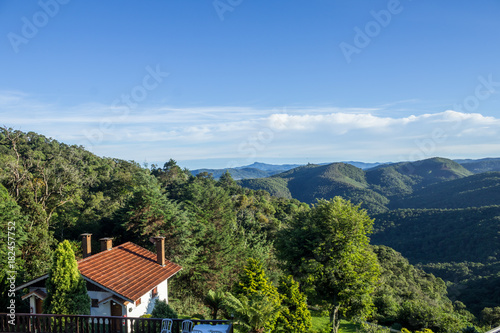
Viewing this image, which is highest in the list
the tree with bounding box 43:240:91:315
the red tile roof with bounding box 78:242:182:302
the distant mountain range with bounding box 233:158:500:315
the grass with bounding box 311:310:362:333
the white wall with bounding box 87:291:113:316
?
the tree with bounding box 43:240:91:315

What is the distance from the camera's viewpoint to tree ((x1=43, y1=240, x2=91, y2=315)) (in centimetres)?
1171

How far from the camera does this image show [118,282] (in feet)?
51.2

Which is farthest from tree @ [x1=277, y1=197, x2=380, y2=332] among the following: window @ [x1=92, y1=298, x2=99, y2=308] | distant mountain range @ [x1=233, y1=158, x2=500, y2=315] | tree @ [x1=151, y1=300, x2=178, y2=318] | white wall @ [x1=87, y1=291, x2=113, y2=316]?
distant mountain range @ [x1=233, y1=158, x2=500, y2=315]

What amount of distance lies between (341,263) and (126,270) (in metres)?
13.0

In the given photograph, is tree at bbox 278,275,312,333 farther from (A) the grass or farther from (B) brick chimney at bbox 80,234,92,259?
(B) brick chimney at bbox 80,234,92,259

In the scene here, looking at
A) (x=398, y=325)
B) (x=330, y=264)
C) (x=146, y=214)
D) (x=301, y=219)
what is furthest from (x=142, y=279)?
(x=398, y=325)

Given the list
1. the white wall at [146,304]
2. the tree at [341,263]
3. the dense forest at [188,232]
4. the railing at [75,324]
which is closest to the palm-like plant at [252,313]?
the railing at [75,324]

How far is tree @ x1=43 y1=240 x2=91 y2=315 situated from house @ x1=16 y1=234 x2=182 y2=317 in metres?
2.99

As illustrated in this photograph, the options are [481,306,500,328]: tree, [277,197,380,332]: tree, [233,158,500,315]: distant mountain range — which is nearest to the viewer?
[277,197,380,332]: tree

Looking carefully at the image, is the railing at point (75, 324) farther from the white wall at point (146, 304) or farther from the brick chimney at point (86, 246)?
the brick chimney at point (86, 246)

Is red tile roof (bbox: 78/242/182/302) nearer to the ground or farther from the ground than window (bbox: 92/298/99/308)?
farther from the ground

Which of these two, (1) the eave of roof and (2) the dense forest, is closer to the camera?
(1) the eave of roof

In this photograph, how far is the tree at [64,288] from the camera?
11711 mm

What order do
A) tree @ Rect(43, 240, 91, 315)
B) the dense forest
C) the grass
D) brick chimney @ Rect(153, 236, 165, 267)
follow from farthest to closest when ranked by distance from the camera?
the dense forest < the grass < brick chimney @ Rect(153, 236, 165, 267) < tree @ Rect(43, 240, 91, 315)
